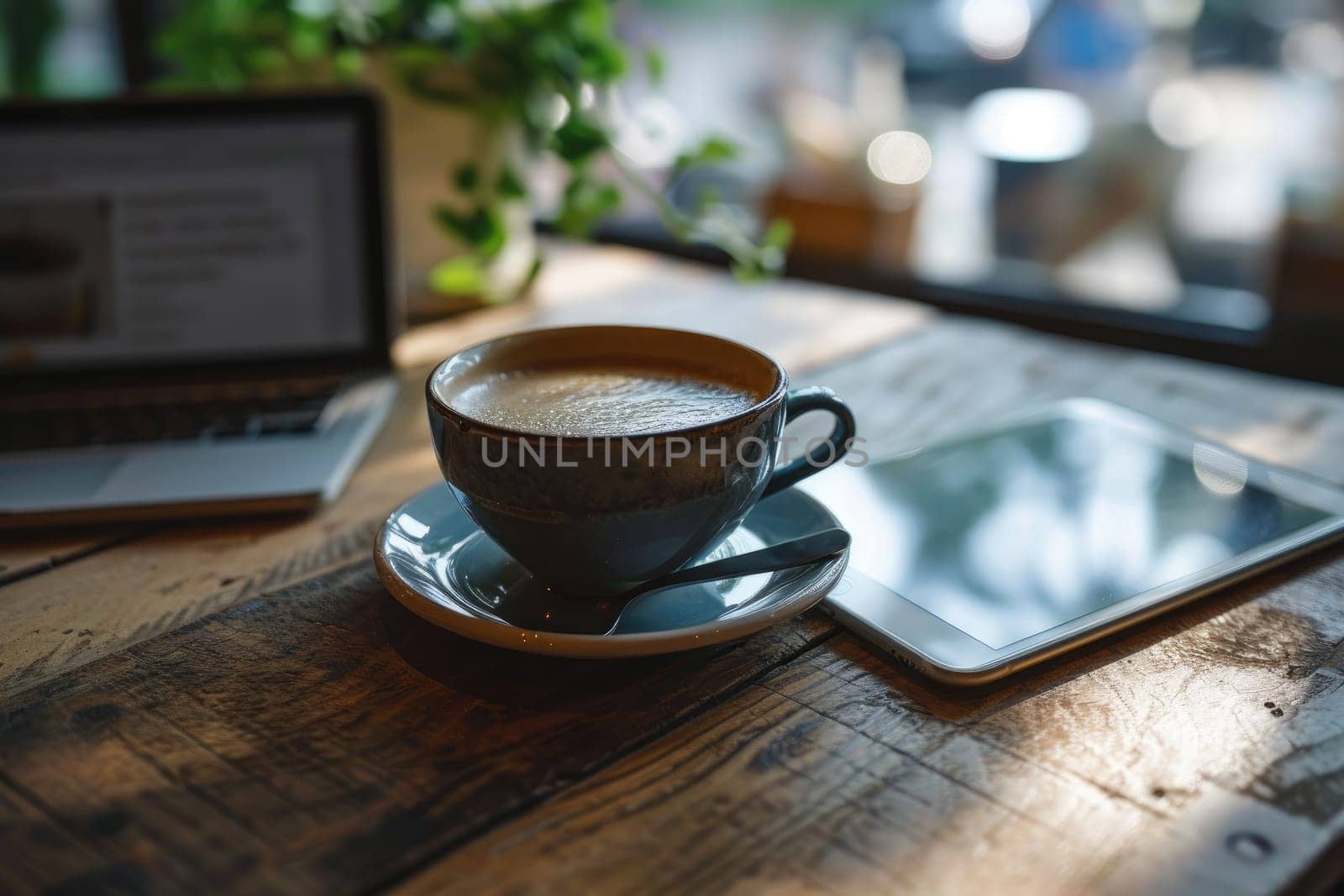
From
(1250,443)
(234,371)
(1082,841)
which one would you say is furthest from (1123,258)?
(1082,841)

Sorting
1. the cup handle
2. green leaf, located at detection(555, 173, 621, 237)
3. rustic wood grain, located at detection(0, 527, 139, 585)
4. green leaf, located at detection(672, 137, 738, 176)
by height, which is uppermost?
green leaf, located at detection(672, 137, 738, 176)

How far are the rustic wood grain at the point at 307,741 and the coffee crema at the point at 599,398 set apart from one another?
0.12 metres

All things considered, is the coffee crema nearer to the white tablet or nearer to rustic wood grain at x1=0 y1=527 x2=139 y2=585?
the white tablet

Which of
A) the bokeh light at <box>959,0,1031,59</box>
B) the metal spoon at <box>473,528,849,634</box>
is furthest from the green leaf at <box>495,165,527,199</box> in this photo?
the bokeh light at <box>959,0,1031,59</box>

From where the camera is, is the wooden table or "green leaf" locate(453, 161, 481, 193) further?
"green leaf" locate(453, 161, 481, 193)

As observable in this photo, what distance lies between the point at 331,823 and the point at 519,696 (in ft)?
0.37

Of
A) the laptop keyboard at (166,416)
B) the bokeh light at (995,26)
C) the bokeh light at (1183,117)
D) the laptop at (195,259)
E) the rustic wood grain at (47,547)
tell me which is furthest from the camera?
the bokeh light at (1183,117)

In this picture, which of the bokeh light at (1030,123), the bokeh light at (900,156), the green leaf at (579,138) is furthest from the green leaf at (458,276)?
the bokeh light at (1030,123)

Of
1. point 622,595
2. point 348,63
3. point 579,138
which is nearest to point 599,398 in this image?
point 622,595

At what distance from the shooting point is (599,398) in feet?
1.99

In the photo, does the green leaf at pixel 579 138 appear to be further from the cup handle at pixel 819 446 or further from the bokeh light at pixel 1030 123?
the bokeh light at pixel 1030 123

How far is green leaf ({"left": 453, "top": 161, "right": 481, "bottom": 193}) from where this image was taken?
1.11m

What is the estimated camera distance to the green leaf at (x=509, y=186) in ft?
3.67

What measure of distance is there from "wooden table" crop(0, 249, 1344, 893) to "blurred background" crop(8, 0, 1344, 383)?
102 centimetres
